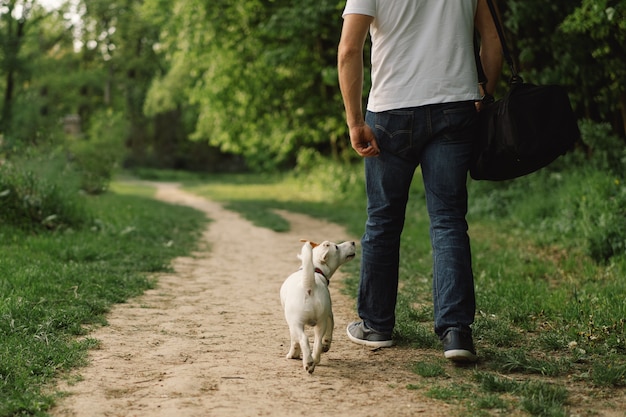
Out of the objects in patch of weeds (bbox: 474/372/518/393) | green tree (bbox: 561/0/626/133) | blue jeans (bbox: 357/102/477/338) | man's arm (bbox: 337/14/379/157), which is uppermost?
green tree (bbox: 561/0/626/133)

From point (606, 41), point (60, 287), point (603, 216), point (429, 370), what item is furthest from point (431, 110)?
point (606, 41)

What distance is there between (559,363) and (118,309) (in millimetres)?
3207

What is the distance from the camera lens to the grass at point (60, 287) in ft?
12.1

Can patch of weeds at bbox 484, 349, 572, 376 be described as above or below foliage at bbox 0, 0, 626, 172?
below

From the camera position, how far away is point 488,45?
418cm

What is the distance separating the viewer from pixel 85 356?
13.6 feet

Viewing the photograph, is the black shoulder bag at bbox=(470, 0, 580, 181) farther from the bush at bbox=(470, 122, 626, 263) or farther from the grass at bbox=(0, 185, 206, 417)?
the bush at bbox=(470, 122, 626, 263)

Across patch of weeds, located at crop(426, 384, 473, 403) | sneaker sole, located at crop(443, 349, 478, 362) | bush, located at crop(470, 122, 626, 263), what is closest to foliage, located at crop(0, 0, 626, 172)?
bush, located at crop(470, 122, 626, 263)

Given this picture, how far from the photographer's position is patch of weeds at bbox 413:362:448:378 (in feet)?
12.5

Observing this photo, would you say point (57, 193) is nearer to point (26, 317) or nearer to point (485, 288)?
point (26, 317)

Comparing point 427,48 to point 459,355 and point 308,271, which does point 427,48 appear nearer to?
point 308,271

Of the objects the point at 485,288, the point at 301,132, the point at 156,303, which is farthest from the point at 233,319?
the point at 301,132

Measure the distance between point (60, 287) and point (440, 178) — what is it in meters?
3.31

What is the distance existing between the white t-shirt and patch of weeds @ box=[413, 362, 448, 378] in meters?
1.39
